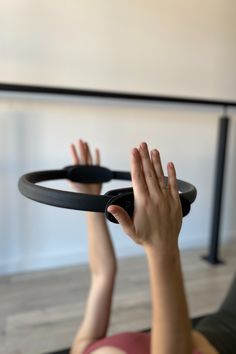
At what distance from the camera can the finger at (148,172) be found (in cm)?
55

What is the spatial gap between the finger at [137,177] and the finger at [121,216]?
0.04 metres

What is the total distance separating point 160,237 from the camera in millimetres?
559

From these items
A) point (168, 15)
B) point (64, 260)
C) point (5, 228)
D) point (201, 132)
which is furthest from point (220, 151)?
point (5, 228)

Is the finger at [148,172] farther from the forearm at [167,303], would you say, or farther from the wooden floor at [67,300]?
the wooden floor at [67,300]

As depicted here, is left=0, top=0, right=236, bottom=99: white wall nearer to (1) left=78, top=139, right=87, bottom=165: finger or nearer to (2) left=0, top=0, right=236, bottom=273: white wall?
(2) left=0, top=0, right=236, bottom=273: white wall

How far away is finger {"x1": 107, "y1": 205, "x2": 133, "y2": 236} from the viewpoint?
519mm

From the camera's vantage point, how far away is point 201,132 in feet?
7.32

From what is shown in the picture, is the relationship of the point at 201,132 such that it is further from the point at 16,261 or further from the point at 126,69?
the point at 16,261

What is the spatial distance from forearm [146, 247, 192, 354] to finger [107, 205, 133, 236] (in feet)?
0.20

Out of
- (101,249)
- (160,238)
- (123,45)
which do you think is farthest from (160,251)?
(123,45)

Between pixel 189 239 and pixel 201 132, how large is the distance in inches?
26.6

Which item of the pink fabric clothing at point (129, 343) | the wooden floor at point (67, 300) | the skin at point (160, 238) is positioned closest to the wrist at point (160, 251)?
the skin at point (160, 238)

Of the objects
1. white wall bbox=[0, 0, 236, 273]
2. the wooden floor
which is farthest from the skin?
white wall bbox=[0, 0, 236, 273]

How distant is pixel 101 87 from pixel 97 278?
116 cm
